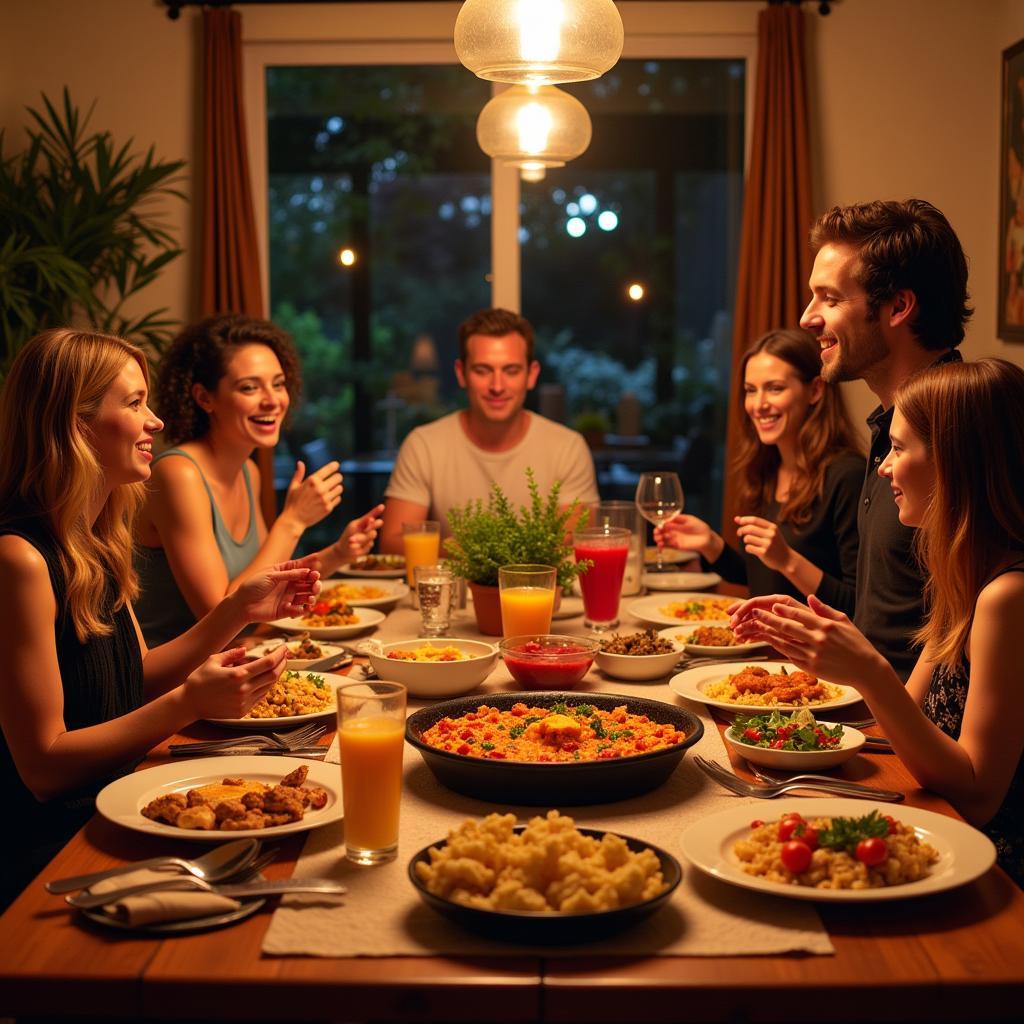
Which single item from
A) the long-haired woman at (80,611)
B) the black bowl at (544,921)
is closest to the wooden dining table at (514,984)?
the black bowl at (544,921)

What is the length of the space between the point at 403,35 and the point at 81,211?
1.50 m

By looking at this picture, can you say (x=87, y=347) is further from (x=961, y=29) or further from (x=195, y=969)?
(x=961, y=29)

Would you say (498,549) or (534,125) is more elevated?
(534,125)

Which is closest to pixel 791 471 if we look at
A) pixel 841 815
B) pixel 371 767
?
pixel 841 815

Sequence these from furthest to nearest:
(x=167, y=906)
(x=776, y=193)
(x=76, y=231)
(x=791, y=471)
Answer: (x=776, y=193) → (x=76, y=231) → (x=791, y=471) → (x=167, y=906)

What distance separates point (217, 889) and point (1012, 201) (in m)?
4.16

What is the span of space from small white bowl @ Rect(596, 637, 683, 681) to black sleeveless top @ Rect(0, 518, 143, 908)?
817mm

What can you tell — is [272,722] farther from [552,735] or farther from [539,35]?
[539,35]

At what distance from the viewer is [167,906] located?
4.06 ft

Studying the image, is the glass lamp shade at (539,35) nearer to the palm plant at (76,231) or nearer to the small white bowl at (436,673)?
the small white bowl at (436,673)

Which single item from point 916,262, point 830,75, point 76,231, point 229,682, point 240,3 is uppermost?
point 240,3

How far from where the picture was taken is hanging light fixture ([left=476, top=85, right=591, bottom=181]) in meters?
3.25

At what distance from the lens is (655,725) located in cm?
174

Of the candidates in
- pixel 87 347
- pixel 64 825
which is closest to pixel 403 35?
pixel 87 347
